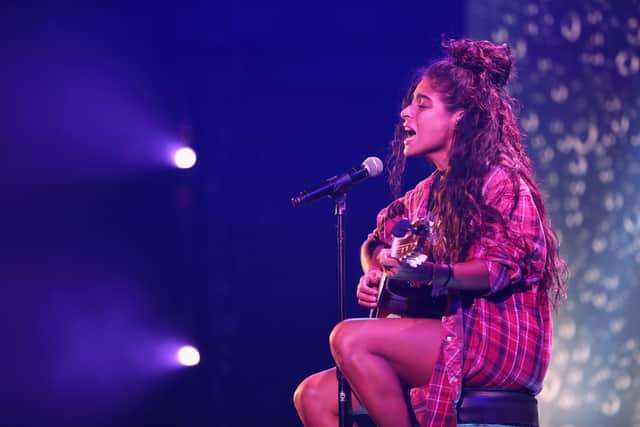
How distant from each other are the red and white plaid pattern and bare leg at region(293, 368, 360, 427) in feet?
0.97

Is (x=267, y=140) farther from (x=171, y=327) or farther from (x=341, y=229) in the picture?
(x=341, y=229)

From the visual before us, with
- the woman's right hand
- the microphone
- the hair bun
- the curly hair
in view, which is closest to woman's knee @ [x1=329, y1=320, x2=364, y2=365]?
the woman's right hand

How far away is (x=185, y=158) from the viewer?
397 centimetres

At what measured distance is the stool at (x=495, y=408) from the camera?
2207 mm

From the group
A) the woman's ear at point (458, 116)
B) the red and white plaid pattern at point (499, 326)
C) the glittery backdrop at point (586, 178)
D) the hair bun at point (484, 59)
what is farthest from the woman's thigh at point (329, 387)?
the glittery backdrop at point (586, 178)

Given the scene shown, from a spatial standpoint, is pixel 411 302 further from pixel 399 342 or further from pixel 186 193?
pixel 186 193

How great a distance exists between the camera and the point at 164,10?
3.87m

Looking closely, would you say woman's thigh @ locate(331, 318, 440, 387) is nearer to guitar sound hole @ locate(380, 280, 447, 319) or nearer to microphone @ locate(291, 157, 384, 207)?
guitar sound hole @ locate(380, 280, 447, 319)

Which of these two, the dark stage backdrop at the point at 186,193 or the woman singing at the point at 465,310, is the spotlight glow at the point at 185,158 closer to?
the dark stage backdrop at the point at 186,193

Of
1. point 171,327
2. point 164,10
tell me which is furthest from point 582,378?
point 164,10

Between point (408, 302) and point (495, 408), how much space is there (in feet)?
1.42

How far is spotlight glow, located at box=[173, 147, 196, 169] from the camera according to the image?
3954mm

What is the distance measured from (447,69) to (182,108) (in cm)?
172

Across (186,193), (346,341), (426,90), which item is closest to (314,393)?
(346,341)
